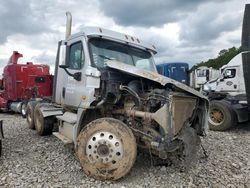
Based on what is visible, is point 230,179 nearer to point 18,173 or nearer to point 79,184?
point 79,184

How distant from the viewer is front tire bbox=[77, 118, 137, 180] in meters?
4.79

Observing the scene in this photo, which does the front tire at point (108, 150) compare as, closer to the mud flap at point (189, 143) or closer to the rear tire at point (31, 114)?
the mud flap at point (189, 143)

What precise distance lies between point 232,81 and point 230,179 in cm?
686

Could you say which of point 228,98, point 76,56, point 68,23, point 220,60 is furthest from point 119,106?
point 220,60

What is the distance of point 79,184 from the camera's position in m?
4.84

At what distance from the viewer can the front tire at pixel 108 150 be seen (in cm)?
479

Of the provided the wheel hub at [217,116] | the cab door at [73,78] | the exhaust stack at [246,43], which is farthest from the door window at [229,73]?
the cab door at [73,78]

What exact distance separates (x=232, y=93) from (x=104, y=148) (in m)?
7.72

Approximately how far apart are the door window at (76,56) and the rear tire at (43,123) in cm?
218

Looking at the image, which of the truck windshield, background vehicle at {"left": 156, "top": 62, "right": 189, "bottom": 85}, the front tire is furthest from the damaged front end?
Result: background vehicle at {"left": 156, "top": 62, "right": 189, "bottom": 85}

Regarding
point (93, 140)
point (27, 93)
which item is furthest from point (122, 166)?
point (27, 93)

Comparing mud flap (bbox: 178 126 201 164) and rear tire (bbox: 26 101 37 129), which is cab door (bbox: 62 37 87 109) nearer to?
mud flap (bbox: 178 126 201 164)

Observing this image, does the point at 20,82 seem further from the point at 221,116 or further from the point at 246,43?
the point at 246,43

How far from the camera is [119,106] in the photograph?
567 cm
